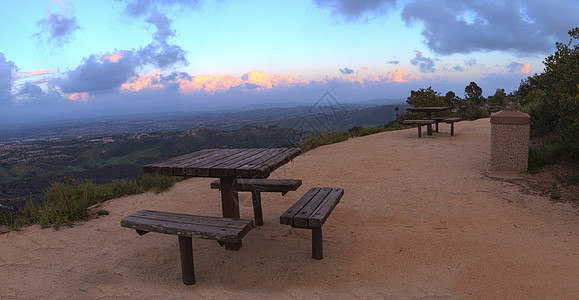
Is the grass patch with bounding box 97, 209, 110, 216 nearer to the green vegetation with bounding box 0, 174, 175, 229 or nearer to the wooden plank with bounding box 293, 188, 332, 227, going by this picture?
the green vegetation with bounding box 0, 174, 175, 229

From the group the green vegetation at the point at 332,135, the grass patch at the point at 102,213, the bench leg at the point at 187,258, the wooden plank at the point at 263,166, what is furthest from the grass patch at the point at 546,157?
the grass patch at the point at 102,213

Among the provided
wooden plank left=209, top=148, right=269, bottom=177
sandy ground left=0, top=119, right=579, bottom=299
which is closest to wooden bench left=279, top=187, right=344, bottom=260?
sandy ground left=0, top=119, right=579, bottom=299

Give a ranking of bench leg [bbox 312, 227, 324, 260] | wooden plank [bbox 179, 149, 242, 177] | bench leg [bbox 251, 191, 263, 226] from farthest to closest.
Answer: bench leg [bbox 251, 191, 263, 226] < bench leg [bbox 312, 227, 324, 260] < wooden plank [bbox 179, 149, 242, 177]

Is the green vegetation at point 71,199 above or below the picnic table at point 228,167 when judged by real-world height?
below

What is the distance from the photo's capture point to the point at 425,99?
666 inches

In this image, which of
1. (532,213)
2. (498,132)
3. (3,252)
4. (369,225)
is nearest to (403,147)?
(498,132)

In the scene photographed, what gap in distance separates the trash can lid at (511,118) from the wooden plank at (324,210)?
12.7 feet

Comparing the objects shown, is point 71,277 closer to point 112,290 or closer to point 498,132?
point 112,290

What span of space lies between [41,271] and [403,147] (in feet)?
28.0

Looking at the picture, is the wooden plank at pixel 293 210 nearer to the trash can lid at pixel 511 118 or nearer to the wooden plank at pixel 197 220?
the wooden plank at pixel 197 220

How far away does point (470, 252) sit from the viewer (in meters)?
3.25

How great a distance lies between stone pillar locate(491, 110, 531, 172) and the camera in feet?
19.0

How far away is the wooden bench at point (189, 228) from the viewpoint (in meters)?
2.62

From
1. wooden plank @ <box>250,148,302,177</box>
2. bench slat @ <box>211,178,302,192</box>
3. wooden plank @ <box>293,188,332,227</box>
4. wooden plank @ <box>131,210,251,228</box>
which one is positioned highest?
wooden plank @ <box>250,148,302,177</box>
